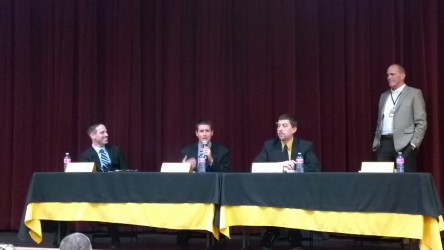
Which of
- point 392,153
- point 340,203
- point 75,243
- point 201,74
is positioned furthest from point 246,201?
point 75,243

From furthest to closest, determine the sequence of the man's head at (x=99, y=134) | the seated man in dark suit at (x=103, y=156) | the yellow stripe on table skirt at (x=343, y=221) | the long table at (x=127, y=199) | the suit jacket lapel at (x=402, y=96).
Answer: the man's head at (x=99, y=134)
the seated man in dark suit at (x=103, y=156)
the suit jacket lapel at (x=402, y=96)
the long table at (x=127, y=199)
the yellow stripe on table skirt at (x=343, y=221)

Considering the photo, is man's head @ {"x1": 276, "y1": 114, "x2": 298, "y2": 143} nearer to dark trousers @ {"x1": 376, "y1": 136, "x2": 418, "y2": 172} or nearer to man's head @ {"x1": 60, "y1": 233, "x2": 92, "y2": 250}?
dark trousers @ {"x1": 376, "y1": 136, "x2": 418, "y2": 172}

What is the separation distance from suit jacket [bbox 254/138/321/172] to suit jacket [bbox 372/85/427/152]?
833 mm

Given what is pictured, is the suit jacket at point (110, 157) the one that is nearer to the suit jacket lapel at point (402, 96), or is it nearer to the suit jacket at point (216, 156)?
the suit jacket at point (216, 156)

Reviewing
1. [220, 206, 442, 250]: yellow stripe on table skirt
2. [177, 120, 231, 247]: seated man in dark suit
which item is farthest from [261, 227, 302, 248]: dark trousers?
[220, 206, 442, 250]: yellow stripe on table skirt

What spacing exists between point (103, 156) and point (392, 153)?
103 inches

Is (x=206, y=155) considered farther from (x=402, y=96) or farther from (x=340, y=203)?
(x=402, y=96)

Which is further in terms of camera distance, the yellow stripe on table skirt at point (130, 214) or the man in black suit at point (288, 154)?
the man in black suit at point (288, 154)

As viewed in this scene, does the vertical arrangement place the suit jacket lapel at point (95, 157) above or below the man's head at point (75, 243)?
above

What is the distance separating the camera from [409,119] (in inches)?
198

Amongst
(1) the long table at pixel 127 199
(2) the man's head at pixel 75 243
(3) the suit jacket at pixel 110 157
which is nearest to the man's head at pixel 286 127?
(1) the long table at pixel 127 199

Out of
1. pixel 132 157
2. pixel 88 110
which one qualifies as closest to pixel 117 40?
pixel 88 110

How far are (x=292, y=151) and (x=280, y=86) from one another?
1.34 metres

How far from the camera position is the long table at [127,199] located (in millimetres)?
4133
